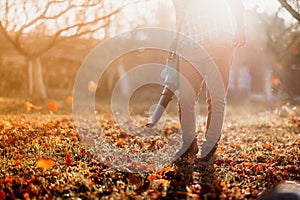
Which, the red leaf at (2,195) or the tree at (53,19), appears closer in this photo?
the red leaf at (2,195)

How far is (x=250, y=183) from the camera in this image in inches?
169

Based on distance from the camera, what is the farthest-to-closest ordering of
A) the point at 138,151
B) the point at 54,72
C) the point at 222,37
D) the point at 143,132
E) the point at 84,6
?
the point at 54,72
the point at 84,6
the point at 143,132
the point at 138,151
the point at 222,37

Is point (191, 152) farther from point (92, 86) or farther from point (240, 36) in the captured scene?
point (92, 86)

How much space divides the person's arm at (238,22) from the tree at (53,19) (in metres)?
6.05

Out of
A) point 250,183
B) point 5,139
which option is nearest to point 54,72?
point 5,139

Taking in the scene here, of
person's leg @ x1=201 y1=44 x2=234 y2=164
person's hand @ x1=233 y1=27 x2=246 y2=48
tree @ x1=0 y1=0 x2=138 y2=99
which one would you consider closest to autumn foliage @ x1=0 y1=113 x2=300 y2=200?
person's leg @ x1=201 y1=44 x2=234 y2=164

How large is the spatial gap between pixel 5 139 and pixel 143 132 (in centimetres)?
267

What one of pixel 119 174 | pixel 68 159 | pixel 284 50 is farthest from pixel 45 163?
pixel 284 50

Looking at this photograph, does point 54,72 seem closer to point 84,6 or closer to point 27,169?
point 84,6

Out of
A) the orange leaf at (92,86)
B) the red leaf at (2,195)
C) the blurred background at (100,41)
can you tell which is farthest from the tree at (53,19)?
the orange leaf at (92,86)

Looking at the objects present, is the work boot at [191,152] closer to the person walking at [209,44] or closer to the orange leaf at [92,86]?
the person walking at [209,44]

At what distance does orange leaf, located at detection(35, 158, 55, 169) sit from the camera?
15.1 feet

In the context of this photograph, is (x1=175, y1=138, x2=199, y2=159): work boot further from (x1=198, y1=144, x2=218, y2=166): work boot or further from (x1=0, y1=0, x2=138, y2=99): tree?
(x1=0, y1=0, x2=138, y2=99): tree

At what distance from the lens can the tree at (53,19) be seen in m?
11.6
